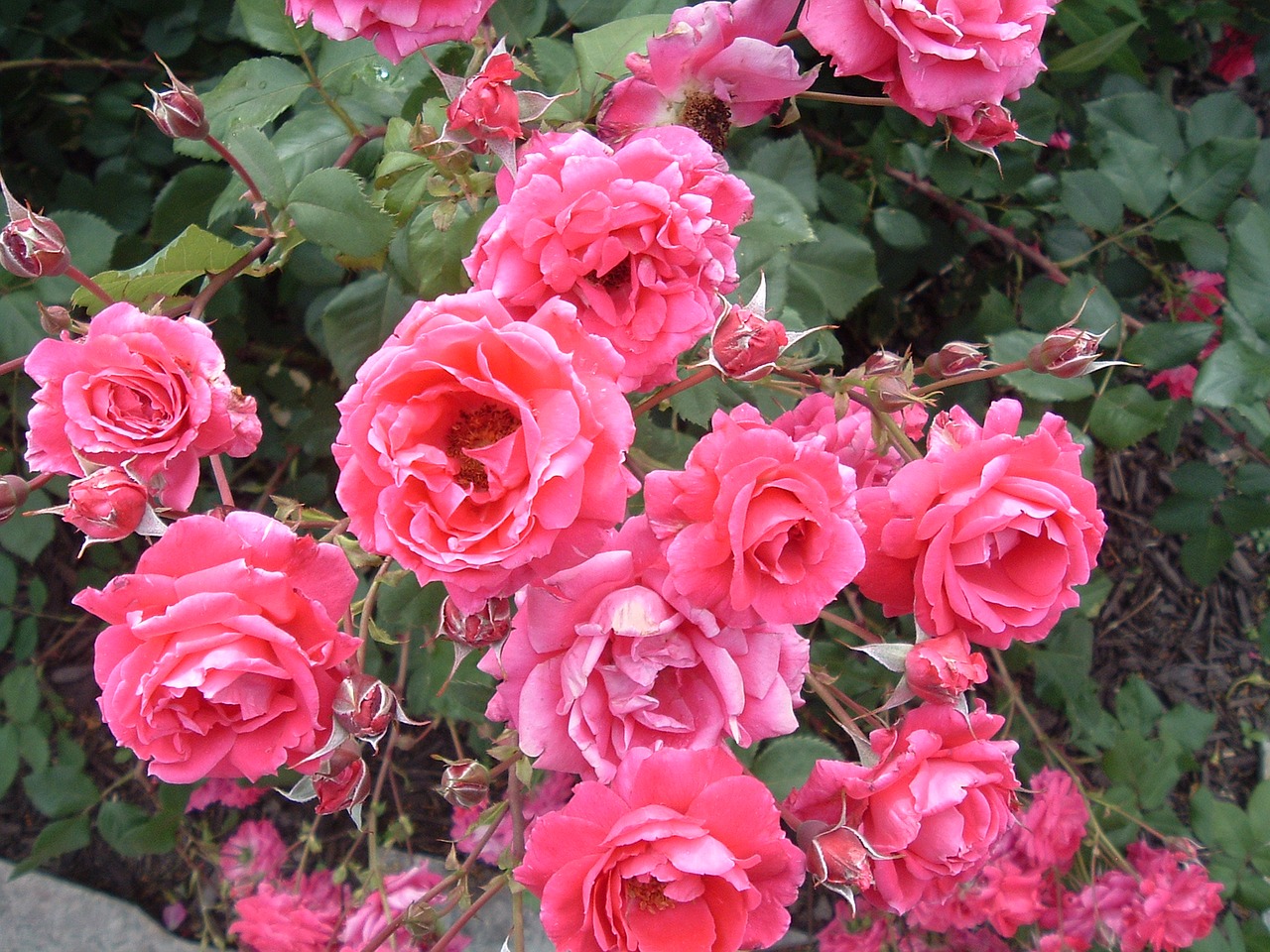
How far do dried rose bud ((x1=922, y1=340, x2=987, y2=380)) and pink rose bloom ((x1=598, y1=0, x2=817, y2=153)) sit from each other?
356 millimetres

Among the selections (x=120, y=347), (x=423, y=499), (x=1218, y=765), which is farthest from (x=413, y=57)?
(x=1218, y=765)

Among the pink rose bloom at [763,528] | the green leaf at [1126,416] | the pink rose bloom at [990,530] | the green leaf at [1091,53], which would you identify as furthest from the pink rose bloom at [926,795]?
the green leaf at [1091,53]

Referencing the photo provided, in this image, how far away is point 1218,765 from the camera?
2.59m

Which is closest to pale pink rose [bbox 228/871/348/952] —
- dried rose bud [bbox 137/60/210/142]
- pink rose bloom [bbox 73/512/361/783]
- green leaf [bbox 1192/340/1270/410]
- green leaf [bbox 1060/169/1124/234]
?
pink rose bloom [bbox 73/512/361/783]

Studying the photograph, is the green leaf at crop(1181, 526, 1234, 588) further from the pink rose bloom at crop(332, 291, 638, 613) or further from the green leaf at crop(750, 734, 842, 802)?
the pink rose bloom at crop(332, 291, 638, 613)

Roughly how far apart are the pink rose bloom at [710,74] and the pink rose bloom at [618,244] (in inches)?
6.9

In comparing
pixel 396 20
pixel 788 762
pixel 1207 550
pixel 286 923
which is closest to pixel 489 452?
pixel 396 20

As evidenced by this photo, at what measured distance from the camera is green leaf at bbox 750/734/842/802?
4.93ft

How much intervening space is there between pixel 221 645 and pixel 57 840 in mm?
1803

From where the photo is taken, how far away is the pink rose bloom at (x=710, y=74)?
1.01m

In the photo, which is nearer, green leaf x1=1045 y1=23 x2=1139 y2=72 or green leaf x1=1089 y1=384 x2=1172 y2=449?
green leaf x1=1089 y1=384 x2=1172 y2=449

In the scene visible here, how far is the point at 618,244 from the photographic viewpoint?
86 centimetres

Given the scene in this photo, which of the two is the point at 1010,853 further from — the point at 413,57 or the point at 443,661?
the point at 413,57

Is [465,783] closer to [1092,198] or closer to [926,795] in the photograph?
[926,795]
